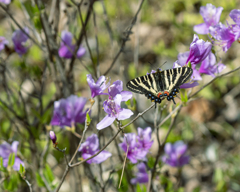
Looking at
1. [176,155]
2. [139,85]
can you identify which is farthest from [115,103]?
[176,155]

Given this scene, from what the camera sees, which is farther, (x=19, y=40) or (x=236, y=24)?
(x=19, y=40)

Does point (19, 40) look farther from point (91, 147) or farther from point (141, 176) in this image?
point (141, 176)

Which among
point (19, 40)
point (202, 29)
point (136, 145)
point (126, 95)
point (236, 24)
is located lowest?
point (136, 145)

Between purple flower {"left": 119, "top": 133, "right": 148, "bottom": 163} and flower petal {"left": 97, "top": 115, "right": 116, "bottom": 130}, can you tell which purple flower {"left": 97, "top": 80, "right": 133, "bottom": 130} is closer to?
flower petal {"left": 97, "top": 115, "right": 116, "bottom": 130}

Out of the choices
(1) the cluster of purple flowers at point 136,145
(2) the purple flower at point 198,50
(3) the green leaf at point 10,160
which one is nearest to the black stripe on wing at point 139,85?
(2) the purple flower at point 198,50

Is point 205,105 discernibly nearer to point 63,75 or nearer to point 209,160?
point 209,160

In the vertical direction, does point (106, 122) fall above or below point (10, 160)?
below

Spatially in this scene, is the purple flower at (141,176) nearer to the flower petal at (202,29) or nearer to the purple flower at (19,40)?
the flower petal at (202,29)
